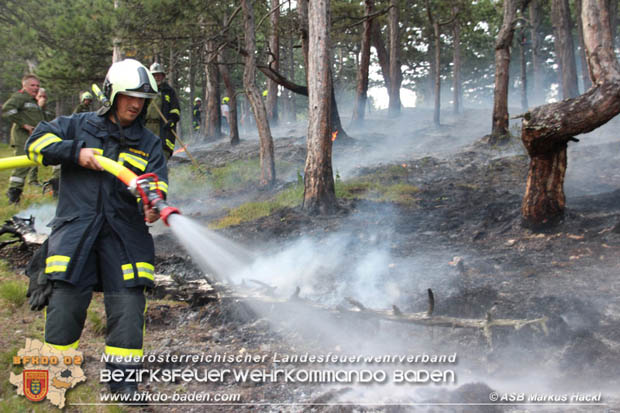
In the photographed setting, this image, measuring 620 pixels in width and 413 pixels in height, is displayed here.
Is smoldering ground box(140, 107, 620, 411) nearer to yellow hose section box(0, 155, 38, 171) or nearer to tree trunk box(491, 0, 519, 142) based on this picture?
yellow hose section box(0, 155, 38, 171)

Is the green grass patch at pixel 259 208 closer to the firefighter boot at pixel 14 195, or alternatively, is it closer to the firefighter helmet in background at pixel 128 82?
the firefighter boot at pixel 14 195

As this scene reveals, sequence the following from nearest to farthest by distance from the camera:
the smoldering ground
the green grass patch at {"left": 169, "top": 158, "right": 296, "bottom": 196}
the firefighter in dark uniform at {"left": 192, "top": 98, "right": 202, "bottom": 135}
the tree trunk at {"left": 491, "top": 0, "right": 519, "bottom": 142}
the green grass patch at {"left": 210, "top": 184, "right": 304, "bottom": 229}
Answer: the smoldering ground, the green grass patch at {"left": 210, "top": 184, "right": 304, "bottom": 229}, the tree trunk at {"left": 491, "top": 0, "right": 519, "bottom": 142}, the green grass patch at {"left": 169, "top": 158, "right": 296, "bottom": 196}, the firefighter in dark uniform at {"left": 192, "top": 98, "right": 202, "bottom": 135}

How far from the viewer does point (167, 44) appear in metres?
10.9

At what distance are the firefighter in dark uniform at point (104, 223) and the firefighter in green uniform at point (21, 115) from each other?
6.25 meters

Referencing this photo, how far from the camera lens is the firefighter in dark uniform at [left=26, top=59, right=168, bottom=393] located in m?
2.66

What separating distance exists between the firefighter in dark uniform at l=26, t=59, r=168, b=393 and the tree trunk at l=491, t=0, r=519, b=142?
35.4 ft

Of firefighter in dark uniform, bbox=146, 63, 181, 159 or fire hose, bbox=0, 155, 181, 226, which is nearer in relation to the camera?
fire hose, bbox=0, 155, 181, 226

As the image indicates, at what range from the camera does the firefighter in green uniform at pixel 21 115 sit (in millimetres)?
7969

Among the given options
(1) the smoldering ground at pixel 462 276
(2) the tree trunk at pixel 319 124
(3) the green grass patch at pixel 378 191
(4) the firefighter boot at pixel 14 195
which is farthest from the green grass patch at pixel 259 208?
(4) the firefighter boot at pixel 14 195

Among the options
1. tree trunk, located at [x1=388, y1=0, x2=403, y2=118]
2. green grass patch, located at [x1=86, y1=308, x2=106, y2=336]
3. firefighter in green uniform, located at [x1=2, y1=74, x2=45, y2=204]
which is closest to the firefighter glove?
green grass patch, located at [x1=86, y1=308, x2=106, y2=336]

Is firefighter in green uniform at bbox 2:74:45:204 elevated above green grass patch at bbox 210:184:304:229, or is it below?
above

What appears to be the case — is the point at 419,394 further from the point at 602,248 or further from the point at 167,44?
the point at 167,44

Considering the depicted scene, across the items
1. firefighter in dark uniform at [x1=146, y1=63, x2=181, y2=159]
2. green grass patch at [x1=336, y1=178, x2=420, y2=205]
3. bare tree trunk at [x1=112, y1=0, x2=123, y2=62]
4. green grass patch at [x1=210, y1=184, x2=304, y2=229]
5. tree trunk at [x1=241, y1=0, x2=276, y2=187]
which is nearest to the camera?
firefighter in dark uniform at [x1=146, y1=63, x2=181, y2=159]

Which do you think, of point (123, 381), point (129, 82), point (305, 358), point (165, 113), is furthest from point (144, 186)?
point (165, 113)
